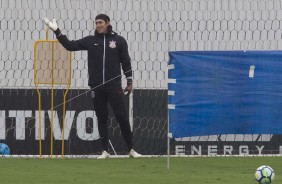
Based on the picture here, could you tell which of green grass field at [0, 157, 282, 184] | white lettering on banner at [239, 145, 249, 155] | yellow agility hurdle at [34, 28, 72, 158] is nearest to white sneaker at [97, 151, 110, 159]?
green grass field at [0, 157, 282, 184]

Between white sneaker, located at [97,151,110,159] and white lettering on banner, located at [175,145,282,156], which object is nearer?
white sneaker, located at [97,151,110,159]

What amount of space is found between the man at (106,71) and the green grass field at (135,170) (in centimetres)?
52

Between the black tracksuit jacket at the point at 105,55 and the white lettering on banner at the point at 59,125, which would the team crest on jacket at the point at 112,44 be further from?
the white lettering on banner at the point at 59,125

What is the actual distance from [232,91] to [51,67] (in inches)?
113

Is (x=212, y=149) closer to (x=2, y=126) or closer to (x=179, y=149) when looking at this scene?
(x=179, y=149)

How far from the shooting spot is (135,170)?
34.9 ft

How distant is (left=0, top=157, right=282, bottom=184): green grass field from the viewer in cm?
927

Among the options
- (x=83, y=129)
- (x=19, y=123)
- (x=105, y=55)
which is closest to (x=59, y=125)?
(x=83, y=129)

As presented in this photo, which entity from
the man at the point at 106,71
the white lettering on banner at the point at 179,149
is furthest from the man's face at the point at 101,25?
the white lettering on banner at the point at 179,149

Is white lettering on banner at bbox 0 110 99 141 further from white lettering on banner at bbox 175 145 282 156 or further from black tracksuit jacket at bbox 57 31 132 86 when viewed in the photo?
white lettering on banner at bbox 175 145 282 156

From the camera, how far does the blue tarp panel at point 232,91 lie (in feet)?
37.5

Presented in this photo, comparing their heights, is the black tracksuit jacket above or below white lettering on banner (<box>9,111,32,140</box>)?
above

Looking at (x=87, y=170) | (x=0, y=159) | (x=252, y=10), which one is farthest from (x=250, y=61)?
(x=0, y=159)

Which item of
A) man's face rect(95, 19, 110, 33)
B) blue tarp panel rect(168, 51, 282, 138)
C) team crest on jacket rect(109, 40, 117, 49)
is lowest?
blue tarp panel rect(168, 51, 282, 138)
